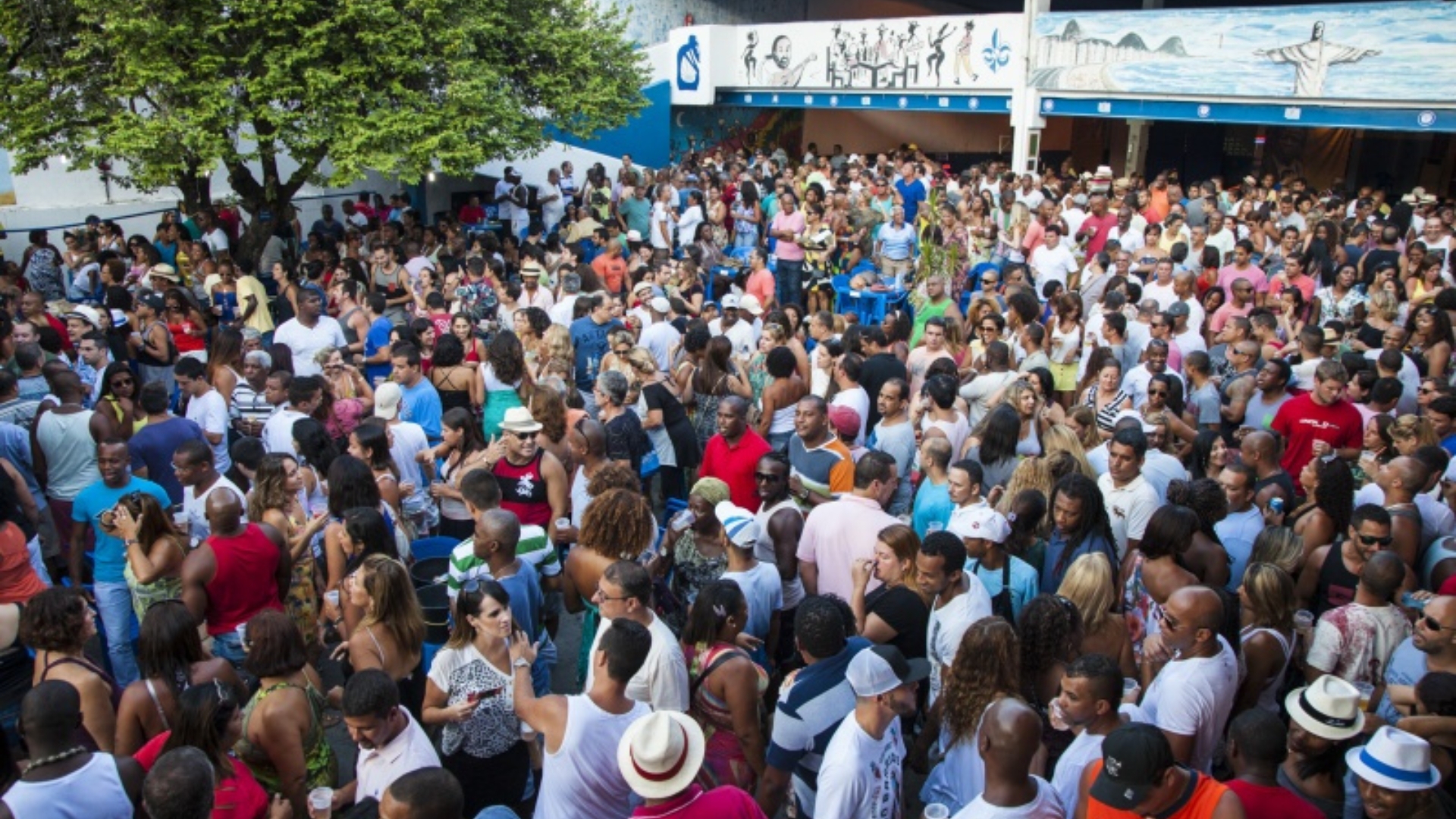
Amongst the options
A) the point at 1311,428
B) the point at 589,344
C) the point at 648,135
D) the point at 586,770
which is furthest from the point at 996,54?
Result: the point at 586,770

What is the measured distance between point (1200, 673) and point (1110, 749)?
948 millimetres

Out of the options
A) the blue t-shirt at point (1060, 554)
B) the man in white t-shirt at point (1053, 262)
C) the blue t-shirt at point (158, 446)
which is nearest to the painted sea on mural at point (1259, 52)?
the man in white t-shirt at point (1053, 262)

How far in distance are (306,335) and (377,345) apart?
0.67 meters

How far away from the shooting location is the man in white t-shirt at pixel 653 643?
403 cm

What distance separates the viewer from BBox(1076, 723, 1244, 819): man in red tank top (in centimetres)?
319

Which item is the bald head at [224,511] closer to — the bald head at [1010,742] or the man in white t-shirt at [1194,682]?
the bald head at [1010,742]

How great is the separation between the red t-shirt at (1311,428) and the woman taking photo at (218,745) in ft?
19.5

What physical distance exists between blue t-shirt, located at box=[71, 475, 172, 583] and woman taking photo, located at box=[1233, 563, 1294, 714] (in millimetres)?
5103

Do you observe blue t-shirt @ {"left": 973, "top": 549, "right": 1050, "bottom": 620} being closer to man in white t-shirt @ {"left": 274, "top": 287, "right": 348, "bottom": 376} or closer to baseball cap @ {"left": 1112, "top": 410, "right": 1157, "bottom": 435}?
baseball cap @ {"left": 1112, "top": 410, "right": 1157, "bottom": 435}

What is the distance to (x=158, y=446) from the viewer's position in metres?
6.20

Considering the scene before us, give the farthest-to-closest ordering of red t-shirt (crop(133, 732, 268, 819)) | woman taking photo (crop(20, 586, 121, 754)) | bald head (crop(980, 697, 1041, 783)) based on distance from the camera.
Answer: woman taking photo (crop(20, 586, 121, 754)), red t-shirt (crop(133, 732, 268, 819)), bald head (crop(980, 697, 1041, 783))

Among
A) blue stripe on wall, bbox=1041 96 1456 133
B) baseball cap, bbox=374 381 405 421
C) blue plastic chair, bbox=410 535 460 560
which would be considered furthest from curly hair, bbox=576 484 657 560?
blue stripe on wall, bbox=1041 96 1456 133

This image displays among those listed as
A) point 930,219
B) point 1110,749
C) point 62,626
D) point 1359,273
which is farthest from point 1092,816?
point 930,219

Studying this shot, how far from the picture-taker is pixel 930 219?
13766mm
